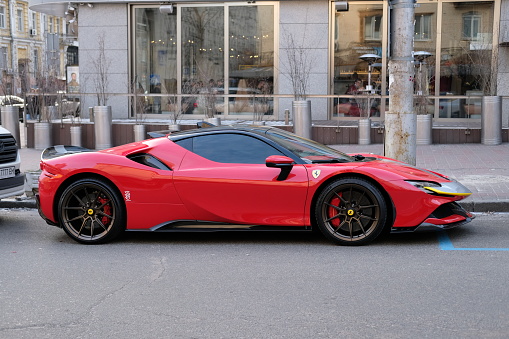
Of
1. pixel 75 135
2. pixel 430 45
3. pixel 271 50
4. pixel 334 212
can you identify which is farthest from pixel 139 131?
pixel 334 212

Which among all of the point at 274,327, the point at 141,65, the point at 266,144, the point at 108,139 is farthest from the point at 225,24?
the point at 274,327

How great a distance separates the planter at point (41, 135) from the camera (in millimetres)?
16750

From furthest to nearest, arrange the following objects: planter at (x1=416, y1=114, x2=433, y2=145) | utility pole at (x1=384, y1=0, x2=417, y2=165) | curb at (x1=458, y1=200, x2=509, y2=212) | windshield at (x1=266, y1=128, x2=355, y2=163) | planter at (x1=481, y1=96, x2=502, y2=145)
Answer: planter at (x1=416, y1=114, x2=433, y2=145) → planter at (x1=481, y1=96, x2=502, y2=145) → utility pole at (x1=384, y1=0, x2=417, y2=165) → curb at (x1=458, y1=200, x2=509, y2=212) → windshield at (x1=266, y1=128, x2=355, y2=163)

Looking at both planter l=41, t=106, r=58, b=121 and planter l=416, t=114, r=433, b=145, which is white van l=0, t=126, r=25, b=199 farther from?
planter l=416, t=114, r=433, b=145

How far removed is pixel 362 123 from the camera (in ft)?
51.5

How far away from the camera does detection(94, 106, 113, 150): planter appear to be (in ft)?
53.4

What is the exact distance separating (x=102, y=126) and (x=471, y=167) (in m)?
8.45

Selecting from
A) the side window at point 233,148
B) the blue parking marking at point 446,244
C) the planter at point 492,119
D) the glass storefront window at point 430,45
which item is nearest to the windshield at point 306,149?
the side window at point 233,148

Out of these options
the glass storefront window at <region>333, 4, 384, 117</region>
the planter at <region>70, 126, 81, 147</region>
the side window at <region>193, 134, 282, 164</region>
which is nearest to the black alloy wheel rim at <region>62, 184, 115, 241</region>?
the side window at <region>193, 134, 282, 164</region>

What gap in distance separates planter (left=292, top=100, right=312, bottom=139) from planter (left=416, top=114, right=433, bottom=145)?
7.84ft

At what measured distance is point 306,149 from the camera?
7.58 meters

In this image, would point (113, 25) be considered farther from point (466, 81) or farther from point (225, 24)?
point (466, 81)

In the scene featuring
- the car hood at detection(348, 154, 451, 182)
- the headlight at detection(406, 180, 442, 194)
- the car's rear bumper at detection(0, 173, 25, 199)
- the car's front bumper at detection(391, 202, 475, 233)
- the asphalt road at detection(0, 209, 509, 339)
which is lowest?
the asphalt road at detection(0, 209, 509, 339)

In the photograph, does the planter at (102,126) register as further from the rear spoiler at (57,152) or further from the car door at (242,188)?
the car door at (242,188)
